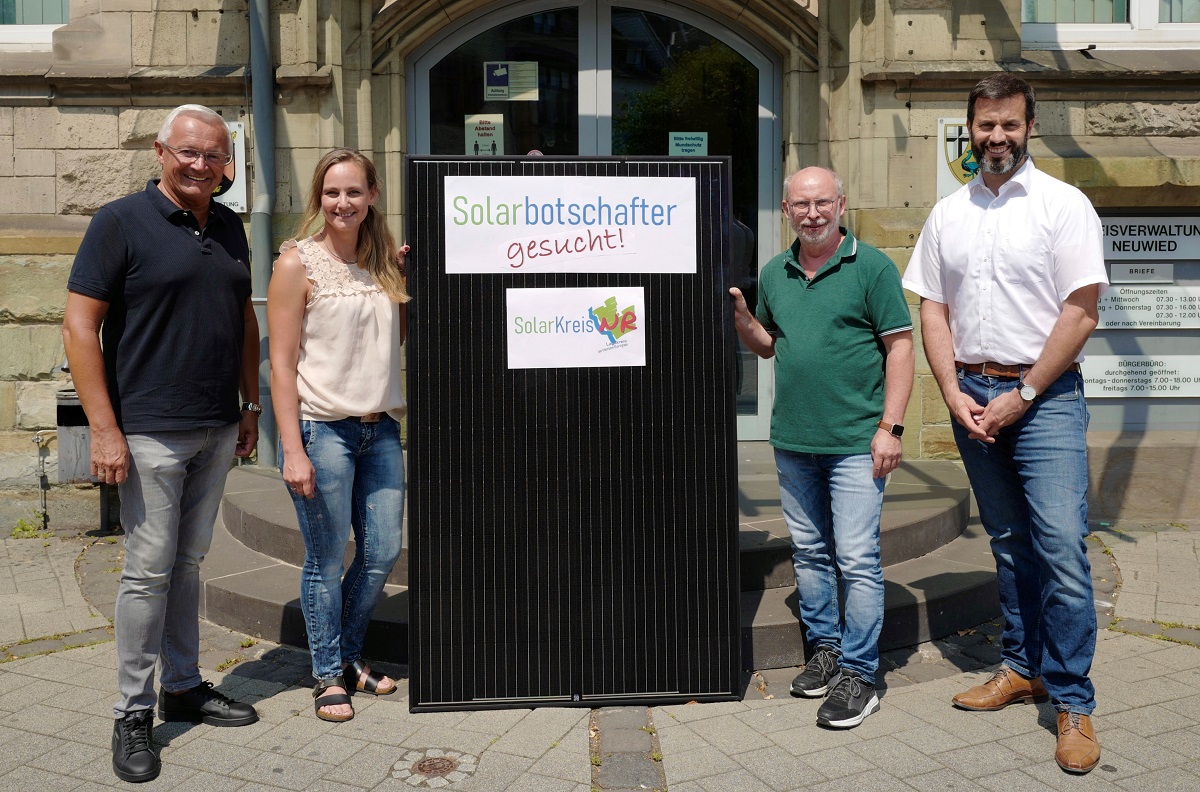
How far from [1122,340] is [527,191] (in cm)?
485

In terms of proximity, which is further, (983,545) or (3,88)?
(3,88)

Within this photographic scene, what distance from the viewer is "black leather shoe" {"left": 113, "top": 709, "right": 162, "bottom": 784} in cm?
343

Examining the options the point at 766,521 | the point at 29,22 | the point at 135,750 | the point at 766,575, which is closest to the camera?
the point at 135,750

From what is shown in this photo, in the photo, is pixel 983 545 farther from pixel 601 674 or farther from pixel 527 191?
pixel 527 191

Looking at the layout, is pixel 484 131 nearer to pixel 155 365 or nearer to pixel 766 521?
pixel 766 521

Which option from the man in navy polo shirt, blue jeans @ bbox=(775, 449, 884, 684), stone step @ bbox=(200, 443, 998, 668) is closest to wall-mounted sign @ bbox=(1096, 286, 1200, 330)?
stone step @ bbox=(200, 443, 998, 668)

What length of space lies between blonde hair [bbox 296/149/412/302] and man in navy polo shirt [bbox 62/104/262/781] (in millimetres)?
305

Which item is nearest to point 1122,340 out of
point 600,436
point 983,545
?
point 983,545

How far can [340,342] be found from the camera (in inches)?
148

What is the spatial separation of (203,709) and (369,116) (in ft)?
14.0

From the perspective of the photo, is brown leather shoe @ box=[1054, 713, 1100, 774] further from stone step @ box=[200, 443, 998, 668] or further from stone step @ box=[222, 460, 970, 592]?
stone step @ box=[222, 460, 970, 592]

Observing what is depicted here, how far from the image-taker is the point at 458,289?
3885 mm

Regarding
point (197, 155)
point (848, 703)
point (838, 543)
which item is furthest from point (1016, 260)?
point (197, 155)

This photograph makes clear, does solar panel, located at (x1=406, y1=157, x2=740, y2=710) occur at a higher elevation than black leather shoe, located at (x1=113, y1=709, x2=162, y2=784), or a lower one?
higher
